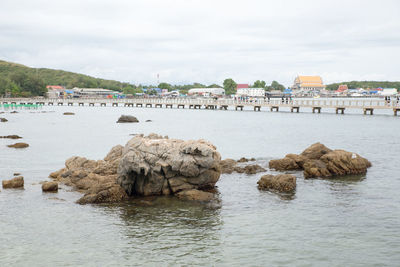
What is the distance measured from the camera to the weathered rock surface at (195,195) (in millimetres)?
18797

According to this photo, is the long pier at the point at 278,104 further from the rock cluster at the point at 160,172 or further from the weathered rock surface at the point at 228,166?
the rock cluster at the point at 160,172

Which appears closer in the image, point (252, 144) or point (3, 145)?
point (3, 145)

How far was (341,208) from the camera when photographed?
684 inches

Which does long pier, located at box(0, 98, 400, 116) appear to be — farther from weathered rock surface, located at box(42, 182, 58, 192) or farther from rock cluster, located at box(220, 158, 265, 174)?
weathered rock surface, located at box(42, 182, 58, 192)

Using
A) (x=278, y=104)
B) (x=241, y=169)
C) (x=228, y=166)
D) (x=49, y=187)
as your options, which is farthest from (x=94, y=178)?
(x=278, y=104)

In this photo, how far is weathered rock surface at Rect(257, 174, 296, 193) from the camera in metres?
20.3

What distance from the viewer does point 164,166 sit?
18969 mm

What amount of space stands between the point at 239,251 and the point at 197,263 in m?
1.63

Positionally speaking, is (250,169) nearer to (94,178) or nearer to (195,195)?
(195,195)

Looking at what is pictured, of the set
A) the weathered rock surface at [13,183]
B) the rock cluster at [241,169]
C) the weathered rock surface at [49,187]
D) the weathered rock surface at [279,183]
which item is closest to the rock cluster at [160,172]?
the weathered rock surface at [49,187]

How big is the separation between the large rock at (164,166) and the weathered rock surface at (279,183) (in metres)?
2.79

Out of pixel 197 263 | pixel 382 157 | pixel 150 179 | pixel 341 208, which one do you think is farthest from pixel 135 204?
pixel 382 157

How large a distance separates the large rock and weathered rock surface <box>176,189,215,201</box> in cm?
45

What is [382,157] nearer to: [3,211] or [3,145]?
[3,211]
